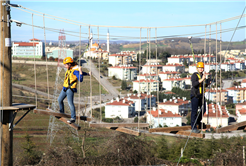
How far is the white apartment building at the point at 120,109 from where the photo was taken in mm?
54438

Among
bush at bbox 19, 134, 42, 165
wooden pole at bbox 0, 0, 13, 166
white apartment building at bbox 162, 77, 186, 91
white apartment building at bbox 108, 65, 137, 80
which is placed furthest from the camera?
white apartment building at bbox 108, 65, 137, 80

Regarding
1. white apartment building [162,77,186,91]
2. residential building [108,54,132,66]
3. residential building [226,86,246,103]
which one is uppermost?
residential building [108,54,132,66]

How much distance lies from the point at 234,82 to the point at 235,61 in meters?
11.6

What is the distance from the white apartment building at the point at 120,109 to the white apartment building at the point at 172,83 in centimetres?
2436

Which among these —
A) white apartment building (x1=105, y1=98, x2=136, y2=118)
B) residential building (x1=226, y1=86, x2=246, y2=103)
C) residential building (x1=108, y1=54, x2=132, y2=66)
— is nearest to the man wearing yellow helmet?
white apartment building (x1=105, y1=98, x2=136, y2=118)

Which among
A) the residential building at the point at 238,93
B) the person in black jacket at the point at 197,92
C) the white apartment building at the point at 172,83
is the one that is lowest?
the residential building at the point at 238,93

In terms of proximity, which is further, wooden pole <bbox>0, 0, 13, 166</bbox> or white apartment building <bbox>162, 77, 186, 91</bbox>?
white apartment building <bbox>162, 77, 186, 91</bbox>

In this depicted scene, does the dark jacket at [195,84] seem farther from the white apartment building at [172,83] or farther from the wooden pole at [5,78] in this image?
the white apartment building at [172,83]

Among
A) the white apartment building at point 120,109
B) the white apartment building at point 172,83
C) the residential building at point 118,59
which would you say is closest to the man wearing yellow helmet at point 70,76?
the white apartment building at point 120,109

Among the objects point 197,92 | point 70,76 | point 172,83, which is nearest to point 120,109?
point 172,83

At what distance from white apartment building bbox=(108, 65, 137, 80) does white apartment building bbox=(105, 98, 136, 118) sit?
27.2 meters

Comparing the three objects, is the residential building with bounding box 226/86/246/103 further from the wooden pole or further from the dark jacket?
the wooden pole

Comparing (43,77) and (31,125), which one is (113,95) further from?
(31,125)

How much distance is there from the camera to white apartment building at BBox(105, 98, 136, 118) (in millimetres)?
54438
